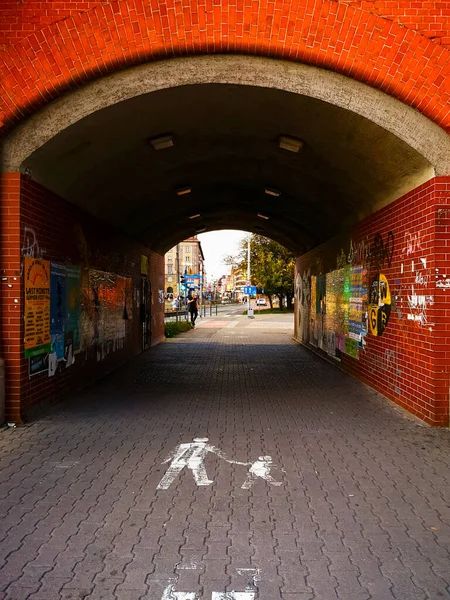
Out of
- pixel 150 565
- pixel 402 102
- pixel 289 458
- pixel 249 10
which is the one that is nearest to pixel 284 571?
pixel 150 565

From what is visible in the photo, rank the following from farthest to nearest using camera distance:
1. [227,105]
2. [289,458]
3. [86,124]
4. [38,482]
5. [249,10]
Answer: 1. [227,105]
2. [86,124]
3. [249,10]
4. [289,458]
5. [38,482]

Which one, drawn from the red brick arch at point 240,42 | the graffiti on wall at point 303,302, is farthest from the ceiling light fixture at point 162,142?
the graffiti on wall at point 303,302

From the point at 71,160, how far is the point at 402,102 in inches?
186

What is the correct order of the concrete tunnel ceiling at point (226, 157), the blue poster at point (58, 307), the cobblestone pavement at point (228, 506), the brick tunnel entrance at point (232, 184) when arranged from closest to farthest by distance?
the cobblestone pavement at point (228, 506) < the brick tunnel entrance at point (232, 184) < the concrete tunnel ceiling at point (226, 157) < the blue poster at point (58, 307)

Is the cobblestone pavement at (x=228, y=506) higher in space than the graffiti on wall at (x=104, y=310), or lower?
lower

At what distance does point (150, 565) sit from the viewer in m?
3.36

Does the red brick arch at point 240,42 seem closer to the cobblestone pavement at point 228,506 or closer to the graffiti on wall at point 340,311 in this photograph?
the cobblestone pavement at point 228,506

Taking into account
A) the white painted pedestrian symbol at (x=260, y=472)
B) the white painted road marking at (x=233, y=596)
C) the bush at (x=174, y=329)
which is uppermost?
the bush at (x=174, y=329)

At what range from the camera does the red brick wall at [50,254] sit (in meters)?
6.97

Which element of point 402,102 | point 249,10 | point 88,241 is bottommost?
point 88,241

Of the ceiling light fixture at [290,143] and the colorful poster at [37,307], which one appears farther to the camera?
the ceiling light fixture at [290,143]

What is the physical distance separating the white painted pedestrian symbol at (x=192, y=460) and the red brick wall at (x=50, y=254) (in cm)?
245

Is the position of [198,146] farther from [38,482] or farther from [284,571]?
[284,571]

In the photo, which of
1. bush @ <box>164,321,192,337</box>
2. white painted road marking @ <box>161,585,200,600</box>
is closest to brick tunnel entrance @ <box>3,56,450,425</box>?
white painted road marking @ <box>161,585,200,600</box>
